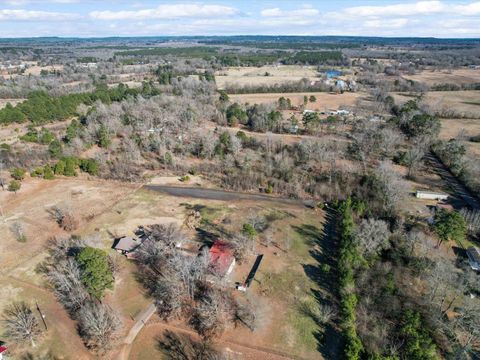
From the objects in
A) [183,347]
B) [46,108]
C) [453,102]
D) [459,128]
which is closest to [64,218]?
[183,347]

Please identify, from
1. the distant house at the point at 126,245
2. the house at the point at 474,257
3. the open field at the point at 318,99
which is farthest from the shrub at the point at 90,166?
the open field at the point at 318,99

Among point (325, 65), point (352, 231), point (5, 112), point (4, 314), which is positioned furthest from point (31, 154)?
point (325, 65)

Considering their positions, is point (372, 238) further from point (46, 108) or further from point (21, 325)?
point (46, 108)

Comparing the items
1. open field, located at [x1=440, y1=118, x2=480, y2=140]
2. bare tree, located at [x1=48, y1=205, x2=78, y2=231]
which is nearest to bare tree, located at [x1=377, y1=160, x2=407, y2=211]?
open field, located at [x1=440, y1=118, x2=480, y2=140]

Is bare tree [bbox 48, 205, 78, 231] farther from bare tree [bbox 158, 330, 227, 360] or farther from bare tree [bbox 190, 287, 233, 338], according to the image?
bare tree [bbox 190, 287, 233, 338]

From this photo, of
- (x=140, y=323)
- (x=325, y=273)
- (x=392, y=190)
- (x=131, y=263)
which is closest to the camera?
(x=140, y=323)
